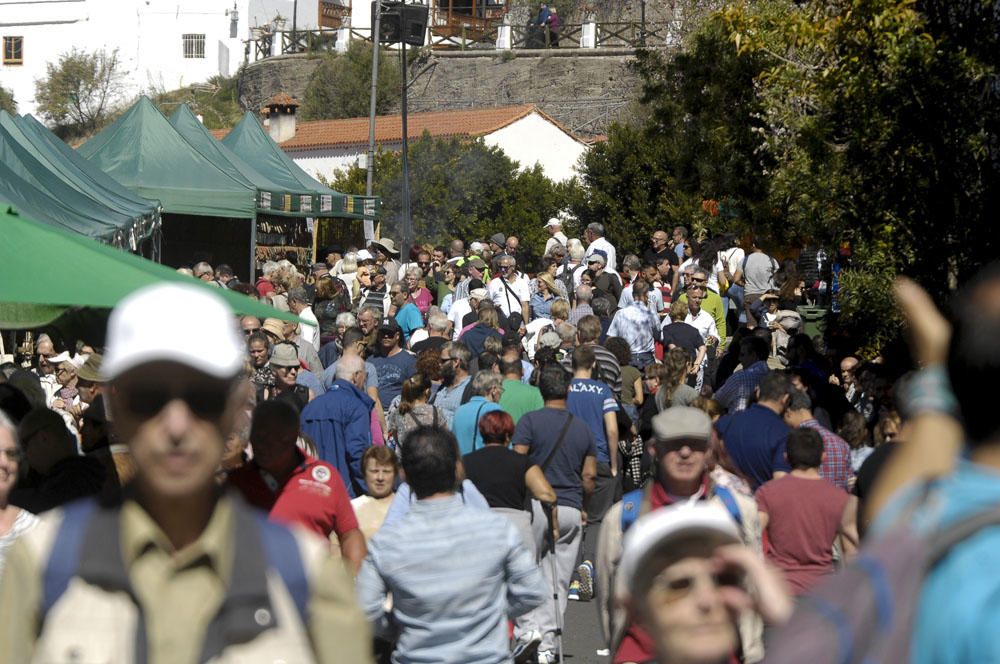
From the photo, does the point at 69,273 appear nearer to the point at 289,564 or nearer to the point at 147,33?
the point at 289,564

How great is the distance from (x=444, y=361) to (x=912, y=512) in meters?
9.38

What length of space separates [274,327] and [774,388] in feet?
15.1

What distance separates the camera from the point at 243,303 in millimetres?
6418

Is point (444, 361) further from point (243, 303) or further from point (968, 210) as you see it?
point (243, 303)

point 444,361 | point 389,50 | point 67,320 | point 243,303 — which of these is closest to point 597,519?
point 444,361

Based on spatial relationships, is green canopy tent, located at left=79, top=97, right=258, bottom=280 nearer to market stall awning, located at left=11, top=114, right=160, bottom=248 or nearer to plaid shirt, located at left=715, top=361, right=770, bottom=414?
market stall awning, located at left=11, top=114, right=160, bottom=248

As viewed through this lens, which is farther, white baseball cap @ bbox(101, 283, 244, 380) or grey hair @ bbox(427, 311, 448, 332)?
grey hair @ bbox(427, 311, 448, 332)

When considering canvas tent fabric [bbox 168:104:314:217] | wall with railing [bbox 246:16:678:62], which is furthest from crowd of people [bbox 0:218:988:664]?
wall with railing [bbox 246:16:678:62]

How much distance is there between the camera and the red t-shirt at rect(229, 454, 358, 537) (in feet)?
18.9

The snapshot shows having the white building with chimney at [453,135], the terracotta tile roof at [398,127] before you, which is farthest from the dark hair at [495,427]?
the terracotta tile roof at [398,127]

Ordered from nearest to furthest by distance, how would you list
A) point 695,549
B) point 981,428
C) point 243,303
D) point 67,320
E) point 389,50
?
point 981,428 < point 695,549 < point 243,303 < point 67,320 < point 389,50

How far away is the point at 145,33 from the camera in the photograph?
7675 centimetres

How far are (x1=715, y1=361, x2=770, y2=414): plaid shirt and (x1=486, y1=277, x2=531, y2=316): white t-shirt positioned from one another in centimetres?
580

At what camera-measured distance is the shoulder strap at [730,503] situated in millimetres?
5414
